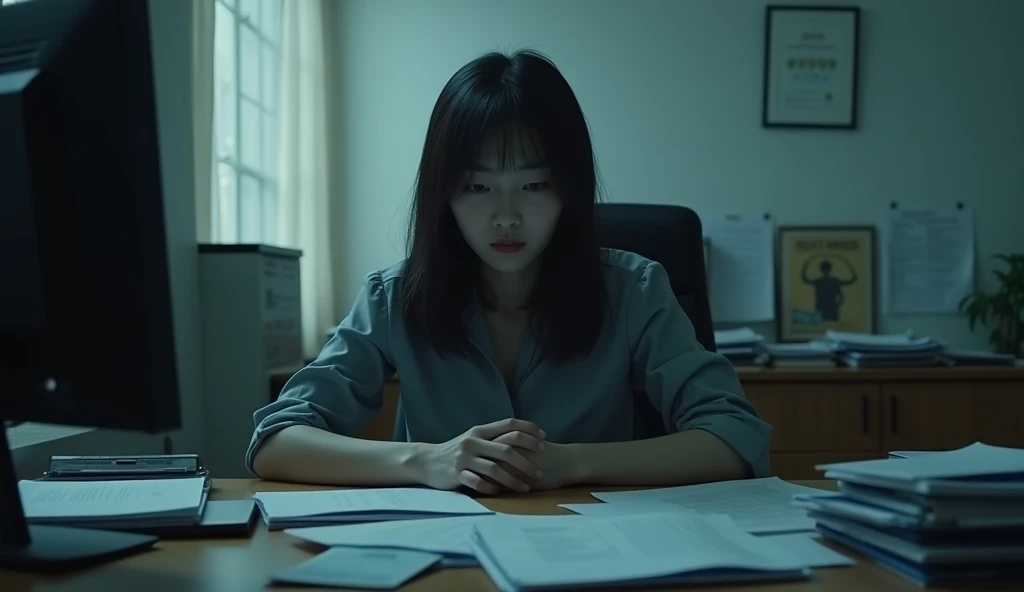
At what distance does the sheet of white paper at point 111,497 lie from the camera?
862 millimetres

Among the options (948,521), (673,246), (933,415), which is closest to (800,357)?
(933,415)

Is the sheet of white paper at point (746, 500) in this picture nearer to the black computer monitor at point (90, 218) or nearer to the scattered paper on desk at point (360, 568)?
the scattered paper on desk at point (360, 568)

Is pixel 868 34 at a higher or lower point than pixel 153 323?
higher

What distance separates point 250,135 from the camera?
2605 millimetres

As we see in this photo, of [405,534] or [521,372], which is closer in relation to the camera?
[405,534]

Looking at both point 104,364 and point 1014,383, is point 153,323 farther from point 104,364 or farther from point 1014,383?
point 1014,383

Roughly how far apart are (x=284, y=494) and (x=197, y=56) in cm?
140

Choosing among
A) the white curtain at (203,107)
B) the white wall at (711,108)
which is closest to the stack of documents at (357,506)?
the white curtain at (203,107)

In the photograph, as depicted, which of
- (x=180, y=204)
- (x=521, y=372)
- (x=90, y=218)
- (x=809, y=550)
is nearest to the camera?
(x=90, y=218)

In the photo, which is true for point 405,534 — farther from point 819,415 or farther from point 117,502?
point 819,415

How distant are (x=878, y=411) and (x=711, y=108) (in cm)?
113

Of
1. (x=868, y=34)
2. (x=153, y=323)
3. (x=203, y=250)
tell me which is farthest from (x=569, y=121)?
(x=868, y=34)

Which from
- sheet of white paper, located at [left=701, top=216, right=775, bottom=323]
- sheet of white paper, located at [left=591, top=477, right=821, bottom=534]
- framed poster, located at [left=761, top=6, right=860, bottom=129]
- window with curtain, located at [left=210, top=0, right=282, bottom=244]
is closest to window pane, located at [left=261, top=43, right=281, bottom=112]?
window with curtain, located at [left=210, top=0, right=282, bottom=244]

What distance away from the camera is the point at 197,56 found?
6.82 ft
